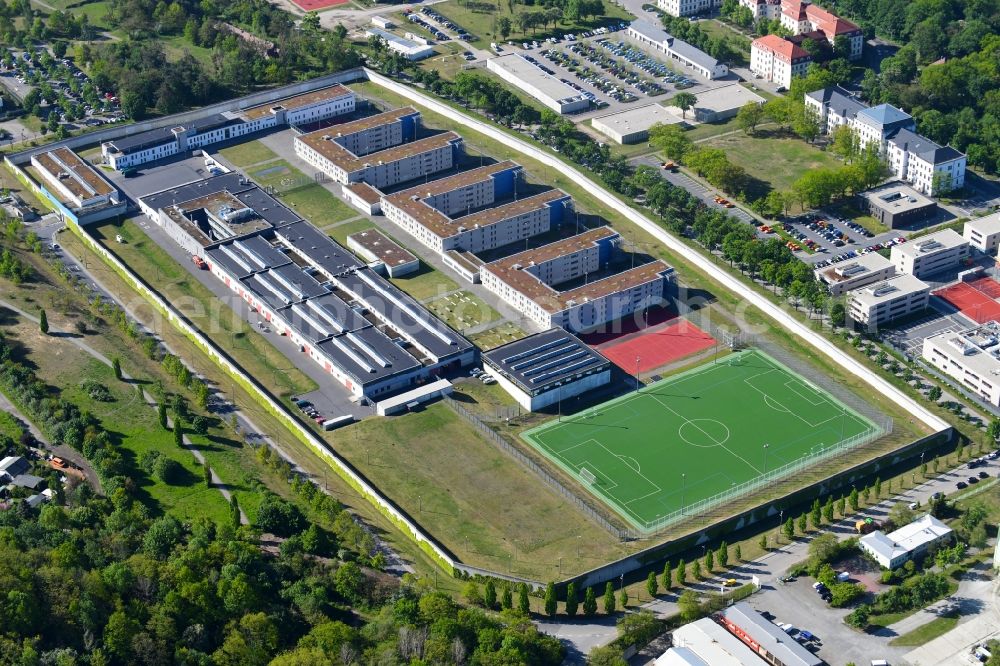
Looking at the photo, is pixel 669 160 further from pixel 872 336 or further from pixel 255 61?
pixel 255 61

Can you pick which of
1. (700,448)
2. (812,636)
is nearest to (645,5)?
(700,448)

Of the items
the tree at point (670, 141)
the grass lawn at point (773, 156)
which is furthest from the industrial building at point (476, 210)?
the grass lawn at point (773, 156)

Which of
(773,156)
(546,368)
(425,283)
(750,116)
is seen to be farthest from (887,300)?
(425,283)

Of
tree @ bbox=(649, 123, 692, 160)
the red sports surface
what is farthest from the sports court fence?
the red sports surface

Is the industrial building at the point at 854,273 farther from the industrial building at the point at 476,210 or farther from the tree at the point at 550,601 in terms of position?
the tree at the point at 550,601

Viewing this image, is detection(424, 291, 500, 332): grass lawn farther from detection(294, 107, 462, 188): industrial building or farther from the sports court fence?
detection(294, 107, 462, 188): industrial building

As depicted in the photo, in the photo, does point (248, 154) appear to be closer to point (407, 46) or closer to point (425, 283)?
point (407, 46)
